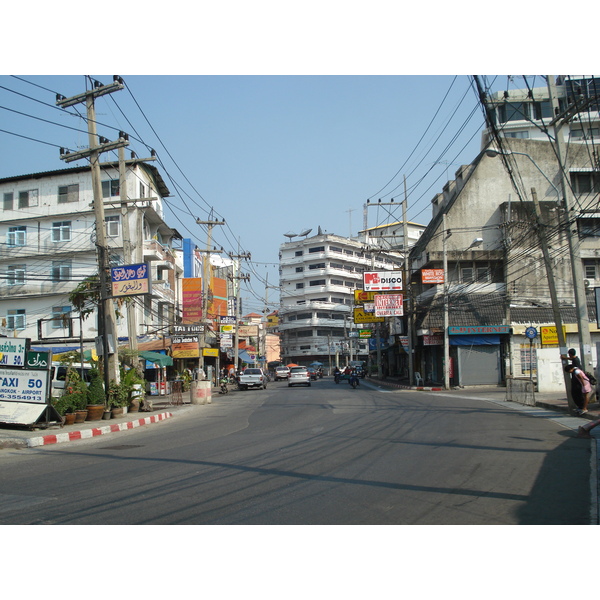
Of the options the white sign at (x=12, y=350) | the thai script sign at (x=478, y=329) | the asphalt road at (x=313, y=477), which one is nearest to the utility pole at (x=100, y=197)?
the white sign at (x=12, y=350)

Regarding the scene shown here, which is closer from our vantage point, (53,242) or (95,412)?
(95,412)

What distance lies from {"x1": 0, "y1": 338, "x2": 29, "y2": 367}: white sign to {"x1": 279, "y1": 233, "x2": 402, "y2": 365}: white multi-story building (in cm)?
7244

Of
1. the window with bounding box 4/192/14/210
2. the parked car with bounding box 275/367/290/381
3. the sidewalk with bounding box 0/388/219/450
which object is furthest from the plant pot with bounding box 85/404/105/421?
the parked car with bounding box 275/367/290/381

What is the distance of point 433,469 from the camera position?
29.1 feet

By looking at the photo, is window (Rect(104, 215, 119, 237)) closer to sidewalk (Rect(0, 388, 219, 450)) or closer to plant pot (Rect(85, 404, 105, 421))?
sidewalk (Rect(0, 388, 219, 450))

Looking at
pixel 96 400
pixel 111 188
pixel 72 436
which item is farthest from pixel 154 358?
pixel 72 436

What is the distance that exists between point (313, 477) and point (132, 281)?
13047 mm

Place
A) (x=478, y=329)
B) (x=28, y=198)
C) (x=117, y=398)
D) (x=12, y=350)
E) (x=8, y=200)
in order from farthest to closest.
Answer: (x=8, y=200) < (x=28, y=198) < (x=478, y=329) < (x=117, y=398) < (x=12, y=350)

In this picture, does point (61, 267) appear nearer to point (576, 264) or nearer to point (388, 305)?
point (388, 305)

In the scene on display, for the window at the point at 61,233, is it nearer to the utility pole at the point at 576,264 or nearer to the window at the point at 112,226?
the window at the point at 112,226

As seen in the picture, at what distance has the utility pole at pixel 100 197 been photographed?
63.9 ft

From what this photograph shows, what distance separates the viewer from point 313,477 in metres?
8.33

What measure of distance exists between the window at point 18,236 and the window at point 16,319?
4.93 meters

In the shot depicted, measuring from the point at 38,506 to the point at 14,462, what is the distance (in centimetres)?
452
